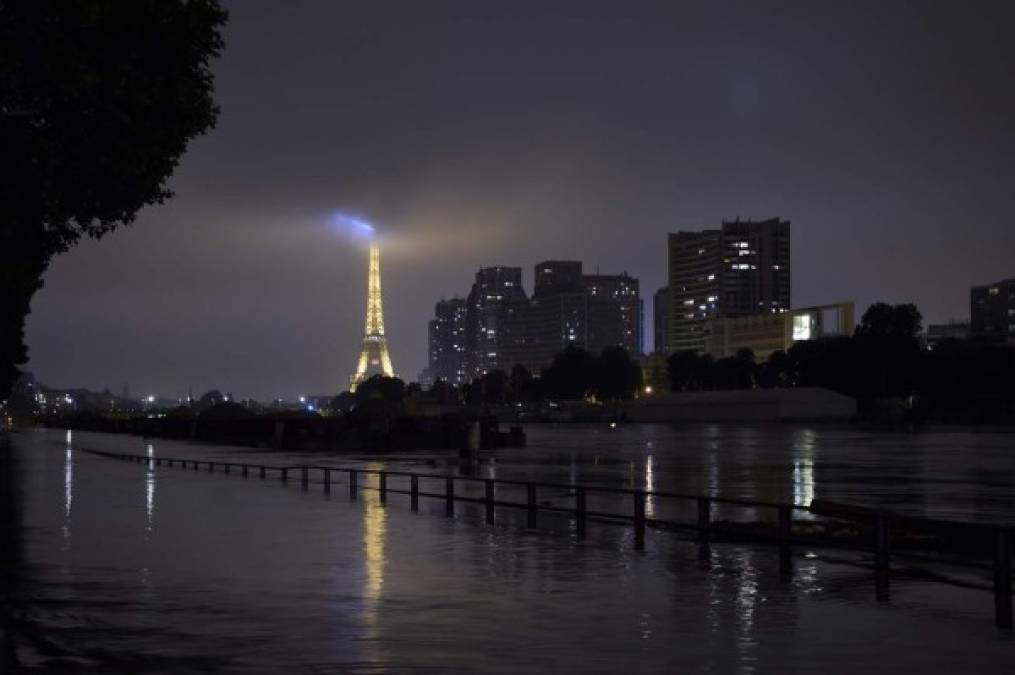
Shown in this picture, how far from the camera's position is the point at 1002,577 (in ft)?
53.8

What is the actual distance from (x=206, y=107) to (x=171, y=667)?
13.7m

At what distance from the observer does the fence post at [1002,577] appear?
16250 millimetres

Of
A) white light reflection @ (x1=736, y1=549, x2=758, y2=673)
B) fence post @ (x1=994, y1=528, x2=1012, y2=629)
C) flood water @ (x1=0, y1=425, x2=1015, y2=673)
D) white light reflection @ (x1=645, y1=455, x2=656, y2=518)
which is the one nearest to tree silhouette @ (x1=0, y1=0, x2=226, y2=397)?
flood water @ (x1=0, y1=425, x2=1015, y2=673)

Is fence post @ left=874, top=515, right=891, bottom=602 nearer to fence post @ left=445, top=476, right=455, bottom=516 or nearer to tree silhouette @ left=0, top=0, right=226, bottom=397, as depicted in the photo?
tree silhouette @ left=0, top=0, right=226, bottom=397

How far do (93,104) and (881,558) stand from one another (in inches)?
586

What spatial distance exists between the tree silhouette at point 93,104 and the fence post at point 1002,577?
14990mm

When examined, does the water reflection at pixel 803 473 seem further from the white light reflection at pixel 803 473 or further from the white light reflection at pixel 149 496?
the white light reflection at pixel 149 496

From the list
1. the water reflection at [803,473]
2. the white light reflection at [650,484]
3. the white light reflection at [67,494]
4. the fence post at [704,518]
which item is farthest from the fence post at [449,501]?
the fence post at [704,518]

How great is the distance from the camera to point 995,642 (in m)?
15.0

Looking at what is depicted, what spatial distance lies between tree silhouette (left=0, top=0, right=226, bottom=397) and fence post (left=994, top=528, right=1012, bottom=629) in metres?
15.0

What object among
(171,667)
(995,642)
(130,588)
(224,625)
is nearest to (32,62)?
(130,588)

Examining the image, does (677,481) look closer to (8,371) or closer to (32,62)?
(32,62)

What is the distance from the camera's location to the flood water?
13844mm

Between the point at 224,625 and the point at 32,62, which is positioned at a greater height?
the point at 32,62
